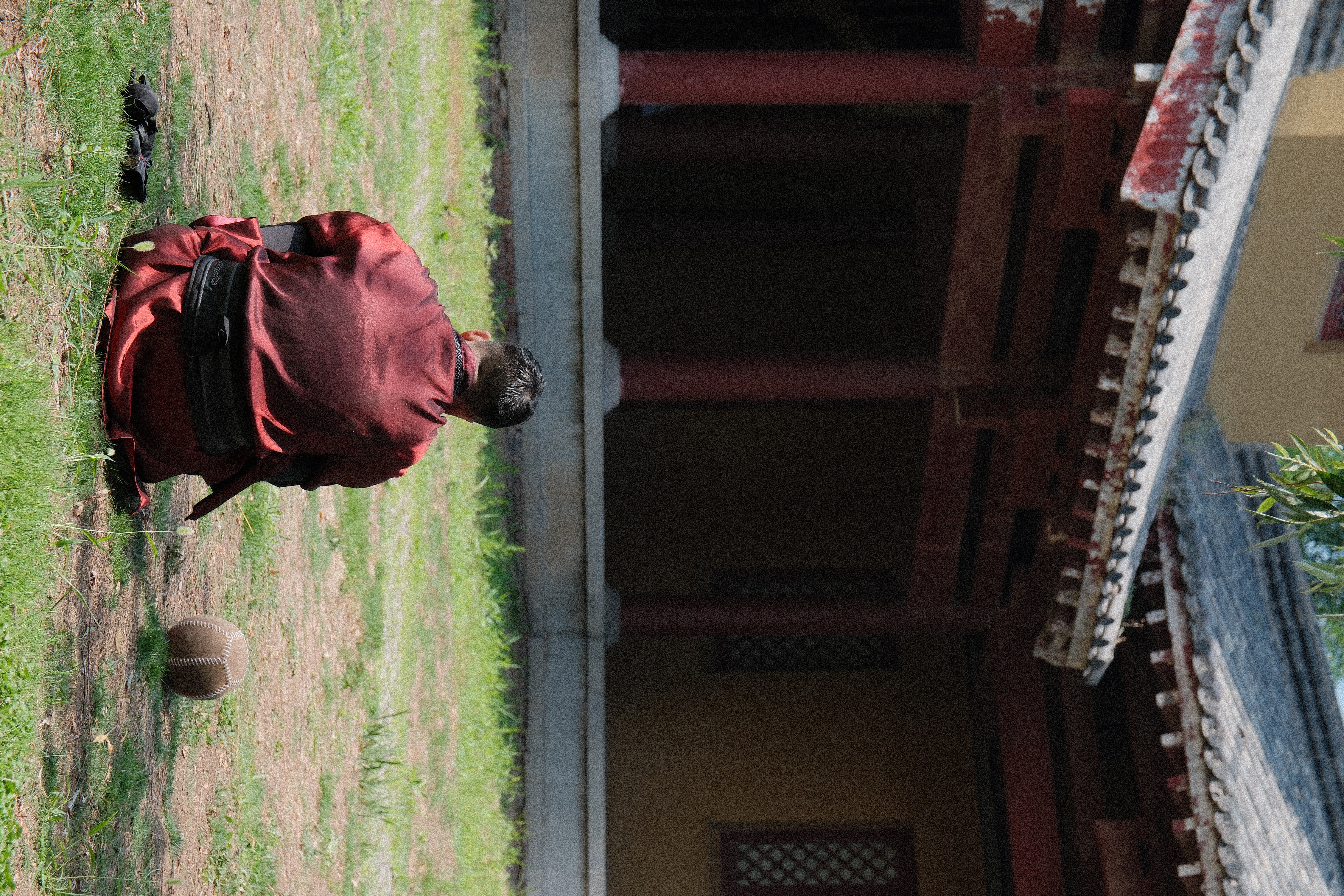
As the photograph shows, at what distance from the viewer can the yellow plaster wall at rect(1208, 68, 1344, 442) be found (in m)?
6.69

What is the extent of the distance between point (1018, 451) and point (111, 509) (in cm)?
550

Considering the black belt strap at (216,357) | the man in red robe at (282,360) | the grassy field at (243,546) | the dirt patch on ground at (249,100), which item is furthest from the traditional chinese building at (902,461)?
the black belt strap at (216,357)

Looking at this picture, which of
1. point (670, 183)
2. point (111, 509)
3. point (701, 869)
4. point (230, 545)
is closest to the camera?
point (111, 509)

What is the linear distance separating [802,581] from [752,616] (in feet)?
5.86

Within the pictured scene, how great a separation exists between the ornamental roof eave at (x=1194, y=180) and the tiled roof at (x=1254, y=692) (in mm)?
812

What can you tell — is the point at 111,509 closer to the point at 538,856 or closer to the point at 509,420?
the point at 509,420

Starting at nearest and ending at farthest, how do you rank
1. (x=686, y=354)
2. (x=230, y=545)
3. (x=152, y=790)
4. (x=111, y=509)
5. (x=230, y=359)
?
(x=230, y=359)
(x=111, y=509)
(x=152, y=790)
(x=230, y=545)
(x=686, y=354)

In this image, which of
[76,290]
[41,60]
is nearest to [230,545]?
[76,290]

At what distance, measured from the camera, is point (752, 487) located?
11.2 meters

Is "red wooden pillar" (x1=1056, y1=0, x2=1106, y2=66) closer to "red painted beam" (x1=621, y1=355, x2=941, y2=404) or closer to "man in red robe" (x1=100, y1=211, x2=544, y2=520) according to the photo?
"red painted beam" (x1=621, y1=355, x2=941, y2=404)

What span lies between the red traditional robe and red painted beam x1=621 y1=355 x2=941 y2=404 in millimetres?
4988

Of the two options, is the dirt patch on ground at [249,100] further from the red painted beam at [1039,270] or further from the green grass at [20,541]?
the red painted beam at [1039,270]

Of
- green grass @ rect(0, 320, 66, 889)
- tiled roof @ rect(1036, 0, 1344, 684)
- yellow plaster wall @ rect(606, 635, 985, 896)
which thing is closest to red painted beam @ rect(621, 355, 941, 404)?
tiled roof @ rect(1036, 0, 1344, 684)

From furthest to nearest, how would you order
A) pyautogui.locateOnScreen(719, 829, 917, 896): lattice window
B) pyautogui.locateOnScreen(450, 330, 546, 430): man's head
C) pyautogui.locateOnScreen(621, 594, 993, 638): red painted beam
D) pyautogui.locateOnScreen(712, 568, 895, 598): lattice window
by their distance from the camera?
1. pyautogui.locateOnScreen(712, 568, 895, 598): lattice window
2. pyautogui.locateOnScreen(719, 829, 917, 896): lattice window
3. pyautogui.locateOnScreen(621, 594, 993, 638): red painted beam
4. pyautogui.locateOnScreen(450, 330, 546, 430): man's head
